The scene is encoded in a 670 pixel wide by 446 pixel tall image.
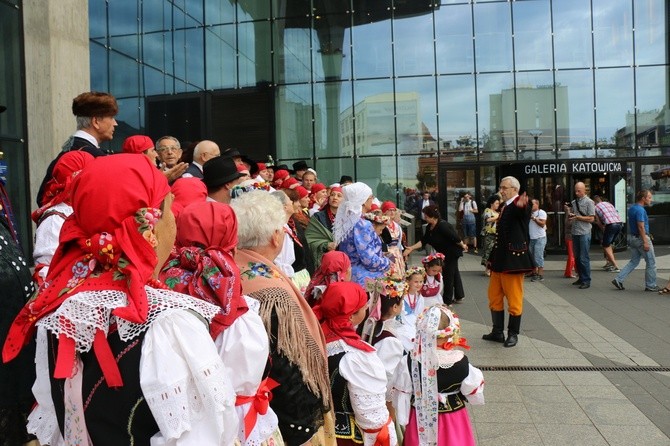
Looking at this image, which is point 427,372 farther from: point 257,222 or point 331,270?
point 257,222

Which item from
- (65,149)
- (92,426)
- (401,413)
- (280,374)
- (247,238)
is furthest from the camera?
(401,413)

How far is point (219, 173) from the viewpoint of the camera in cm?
416

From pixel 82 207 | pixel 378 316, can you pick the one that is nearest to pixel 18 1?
pixel 378 316

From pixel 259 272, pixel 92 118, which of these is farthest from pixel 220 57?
pixel 259 272

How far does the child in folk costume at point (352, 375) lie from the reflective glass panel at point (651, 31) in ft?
73.7

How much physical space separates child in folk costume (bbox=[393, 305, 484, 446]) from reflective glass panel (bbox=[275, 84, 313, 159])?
19.9 m

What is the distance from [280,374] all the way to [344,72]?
71.4ft

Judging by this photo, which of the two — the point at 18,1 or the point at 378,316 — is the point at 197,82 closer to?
the point at 18,1

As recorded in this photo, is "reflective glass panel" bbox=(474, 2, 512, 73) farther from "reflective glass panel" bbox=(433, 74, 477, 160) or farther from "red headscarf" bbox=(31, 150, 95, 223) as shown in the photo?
"red headscarf" bbox=(31, 150, 95, 223)

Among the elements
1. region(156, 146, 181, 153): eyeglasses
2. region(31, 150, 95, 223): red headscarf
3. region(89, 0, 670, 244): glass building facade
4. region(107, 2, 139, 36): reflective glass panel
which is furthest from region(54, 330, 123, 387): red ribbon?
region(89, 0, 670, 244): glass building facade

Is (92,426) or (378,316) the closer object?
(92,426)

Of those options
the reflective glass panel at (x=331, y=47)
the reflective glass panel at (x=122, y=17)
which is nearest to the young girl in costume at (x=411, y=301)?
the reflective glass panel at (x=122, y=17)

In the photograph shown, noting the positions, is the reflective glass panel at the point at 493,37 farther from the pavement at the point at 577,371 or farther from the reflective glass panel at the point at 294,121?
the pavement at the point at 577,371

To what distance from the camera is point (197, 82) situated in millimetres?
23609
